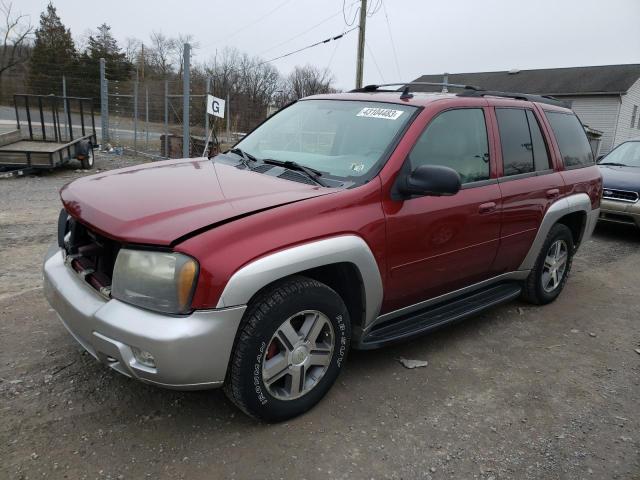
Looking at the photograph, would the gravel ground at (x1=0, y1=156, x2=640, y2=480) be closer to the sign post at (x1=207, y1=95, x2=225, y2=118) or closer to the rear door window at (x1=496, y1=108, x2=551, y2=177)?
the rear door window at (x1=496, y1=108, x2=551, y2=177)

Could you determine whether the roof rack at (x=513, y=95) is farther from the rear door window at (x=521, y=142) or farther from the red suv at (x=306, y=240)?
the rear door window at (x=521, y=142)

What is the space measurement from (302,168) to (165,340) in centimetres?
145

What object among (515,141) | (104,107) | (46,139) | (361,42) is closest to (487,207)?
(515,141)

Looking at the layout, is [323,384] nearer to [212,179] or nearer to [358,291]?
[358,291]

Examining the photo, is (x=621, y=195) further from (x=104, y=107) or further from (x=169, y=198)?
(x=104, y=107)

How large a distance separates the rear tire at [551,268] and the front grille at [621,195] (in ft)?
11.7

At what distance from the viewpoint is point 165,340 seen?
2230mm

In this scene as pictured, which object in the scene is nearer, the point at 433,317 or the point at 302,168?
the point at 302,168

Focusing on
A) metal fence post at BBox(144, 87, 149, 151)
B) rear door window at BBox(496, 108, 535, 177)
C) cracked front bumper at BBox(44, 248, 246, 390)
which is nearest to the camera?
cracked front bumper at BBox(44, 248, 246, 390)

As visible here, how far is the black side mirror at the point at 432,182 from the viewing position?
2914mm

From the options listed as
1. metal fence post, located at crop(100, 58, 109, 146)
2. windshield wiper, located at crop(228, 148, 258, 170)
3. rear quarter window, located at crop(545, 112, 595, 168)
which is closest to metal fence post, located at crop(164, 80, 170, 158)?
metal fence post, located at crop(100, 58, 109, 146)

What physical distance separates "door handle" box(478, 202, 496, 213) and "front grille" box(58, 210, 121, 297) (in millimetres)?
2381

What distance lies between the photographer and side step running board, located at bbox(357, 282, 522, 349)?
3.17 meters

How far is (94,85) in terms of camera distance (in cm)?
1742
